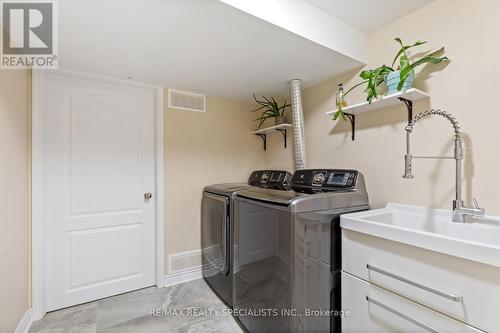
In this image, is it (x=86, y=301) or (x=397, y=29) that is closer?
(x=397, y=29)

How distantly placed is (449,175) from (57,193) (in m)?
2.87

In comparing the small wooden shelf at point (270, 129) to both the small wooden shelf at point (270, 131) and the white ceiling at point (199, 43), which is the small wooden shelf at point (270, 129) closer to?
the small wooden shelf at point (270, 131)

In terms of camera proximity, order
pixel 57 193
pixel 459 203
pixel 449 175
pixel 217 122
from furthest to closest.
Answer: pixel 217 122
pixel 57 193
pixel 449 175
pixel 459 203

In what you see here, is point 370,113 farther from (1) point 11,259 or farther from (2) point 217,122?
(1) point 11,259

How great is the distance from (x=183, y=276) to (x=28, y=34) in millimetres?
2330

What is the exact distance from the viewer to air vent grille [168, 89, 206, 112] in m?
2.47

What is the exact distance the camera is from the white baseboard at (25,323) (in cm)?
163

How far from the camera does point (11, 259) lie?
1515mm

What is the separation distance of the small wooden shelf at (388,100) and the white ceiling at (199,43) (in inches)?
14.6

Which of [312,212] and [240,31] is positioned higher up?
[240,31]

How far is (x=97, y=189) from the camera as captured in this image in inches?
84.4

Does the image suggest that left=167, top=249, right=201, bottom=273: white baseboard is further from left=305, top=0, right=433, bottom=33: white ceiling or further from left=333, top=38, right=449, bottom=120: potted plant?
left=305, top=0, right=433, bottom=33: white ceiling

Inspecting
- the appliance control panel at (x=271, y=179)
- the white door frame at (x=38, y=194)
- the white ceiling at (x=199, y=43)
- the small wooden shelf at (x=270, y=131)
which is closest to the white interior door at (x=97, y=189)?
the white door frame at (x=38, y=194)

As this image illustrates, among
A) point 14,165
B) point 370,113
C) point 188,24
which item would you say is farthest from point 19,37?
point 370,113
